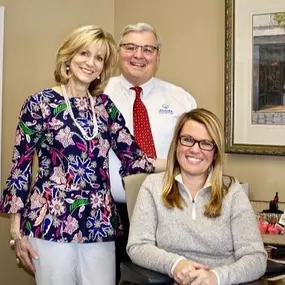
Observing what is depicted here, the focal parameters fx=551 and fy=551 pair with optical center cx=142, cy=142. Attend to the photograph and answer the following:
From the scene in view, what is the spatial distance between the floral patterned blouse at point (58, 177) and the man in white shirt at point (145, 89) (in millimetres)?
452

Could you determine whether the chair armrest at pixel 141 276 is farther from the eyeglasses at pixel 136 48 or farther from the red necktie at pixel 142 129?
the eyeglasses at pixel 136 48

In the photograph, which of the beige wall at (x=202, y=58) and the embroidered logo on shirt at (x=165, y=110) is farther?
the beige wall at (x=202, y=58)

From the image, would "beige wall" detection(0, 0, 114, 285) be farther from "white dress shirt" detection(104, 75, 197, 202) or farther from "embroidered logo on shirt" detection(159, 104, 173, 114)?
"embroidered logo on shirt" detection(159, 104, 173, 114)

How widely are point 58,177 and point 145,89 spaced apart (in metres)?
0.85

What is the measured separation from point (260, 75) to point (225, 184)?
0.96 m

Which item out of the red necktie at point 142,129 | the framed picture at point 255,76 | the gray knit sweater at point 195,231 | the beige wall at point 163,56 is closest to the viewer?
the gray knit sweater at point 195,231

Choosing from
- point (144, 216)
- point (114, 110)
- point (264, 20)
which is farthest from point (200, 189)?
point (264, 20)

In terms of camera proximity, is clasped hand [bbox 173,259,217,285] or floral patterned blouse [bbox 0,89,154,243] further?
floral patterned blouse [bbox 0,89,154,243]

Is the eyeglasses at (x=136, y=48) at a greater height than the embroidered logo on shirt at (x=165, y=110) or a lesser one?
greater

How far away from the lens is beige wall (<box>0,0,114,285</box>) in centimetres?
304

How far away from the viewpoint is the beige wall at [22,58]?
3041 millimetres

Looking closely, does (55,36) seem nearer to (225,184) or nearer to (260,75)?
(260,75)

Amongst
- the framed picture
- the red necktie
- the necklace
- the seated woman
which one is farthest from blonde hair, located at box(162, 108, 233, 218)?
the framed picture

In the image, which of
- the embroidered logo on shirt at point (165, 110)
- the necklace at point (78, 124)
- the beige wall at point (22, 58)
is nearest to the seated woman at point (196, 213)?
the necklace at point (78, 124)
